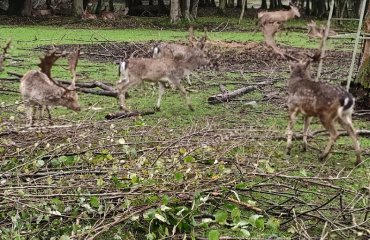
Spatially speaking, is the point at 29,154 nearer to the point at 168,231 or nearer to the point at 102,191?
the point at 102,191

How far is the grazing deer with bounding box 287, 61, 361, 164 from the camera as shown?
5852mm

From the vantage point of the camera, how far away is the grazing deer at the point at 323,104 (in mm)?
5852

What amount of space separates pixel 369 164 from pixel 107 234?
307 centimetres

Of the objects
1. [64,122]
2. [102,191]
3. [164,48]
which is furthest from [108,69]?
[102,191]

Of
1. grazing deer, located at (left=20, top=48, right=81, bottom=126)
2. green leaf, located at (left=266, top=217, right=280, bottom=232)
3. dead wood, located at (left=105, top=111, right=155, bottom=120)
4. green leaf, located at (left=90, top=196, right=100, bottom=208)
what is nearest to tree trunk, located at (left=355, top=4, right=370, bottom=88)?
dead wood, located at (left=105, top=111, right=155, bottom=120)

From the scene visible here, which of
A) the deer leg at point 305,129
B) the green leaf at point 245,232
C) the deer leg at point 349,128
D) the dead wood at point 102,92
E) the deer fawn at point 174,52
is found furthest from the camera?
the deer fawn at point 174,52

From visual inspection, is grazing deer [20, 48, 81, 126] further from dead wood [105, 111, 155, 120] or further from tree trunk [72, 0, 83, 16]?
tree trunk [72, 0, 83, 16]

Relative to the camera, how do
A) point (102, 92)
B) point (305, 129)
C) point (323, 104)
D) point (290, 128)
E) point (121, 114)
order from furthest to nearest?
point (102, 92)
point (121, 114)
point (305, 129)
point (290, 128)
point (323, 104)

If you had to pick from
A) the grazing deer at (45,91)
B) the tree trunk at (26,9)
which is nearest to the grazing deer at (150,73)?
the grazing deer at (45,91)

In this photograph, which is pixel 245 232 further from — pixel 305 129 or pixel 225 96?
pixel 225 96

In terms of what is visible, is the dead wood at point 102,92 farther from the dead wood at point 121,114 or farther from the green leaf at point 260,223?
the green leaf at point 260,223

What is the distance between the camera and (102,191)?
465cm

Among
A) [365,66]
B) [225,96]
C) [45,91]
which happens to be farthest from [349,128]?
[45,91]

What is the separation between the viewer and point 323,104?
597 centimetres
